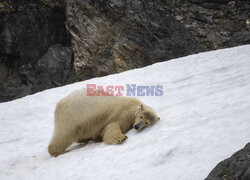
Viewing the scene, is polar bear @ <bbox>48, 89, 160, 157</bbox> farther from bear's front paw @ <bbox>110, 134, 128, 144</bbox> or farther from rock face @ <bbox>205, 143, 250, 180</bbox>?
rock face @ <bbox>205, 143, 250, 180</bbox>

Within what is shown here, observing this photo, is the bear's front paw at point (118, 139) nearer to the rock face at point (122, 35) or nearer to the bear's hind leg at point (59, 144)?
the bear's hind leg at point (59, 144)

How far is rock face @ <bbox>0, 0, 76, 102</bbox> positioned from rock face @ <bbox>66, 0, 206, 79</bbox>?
3765 mm

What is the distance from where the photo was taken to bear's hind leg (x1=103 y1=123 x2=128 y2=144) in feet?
14.6

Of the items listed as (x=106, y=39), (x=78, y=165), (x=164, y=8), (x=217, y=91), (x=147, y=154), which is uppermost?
(x=164, y=8)

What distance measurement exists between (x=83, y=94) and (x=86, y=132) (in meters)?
0.69

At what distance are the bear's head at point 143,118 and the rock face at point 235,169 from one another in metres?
2.37

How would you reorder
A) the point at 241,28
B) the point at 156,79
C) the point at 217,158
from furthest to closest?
the point at 241,28, the point at 156,79, the point at 217,158

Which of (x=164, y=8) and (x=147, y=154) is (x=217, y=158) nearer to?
(x=147, y=154)

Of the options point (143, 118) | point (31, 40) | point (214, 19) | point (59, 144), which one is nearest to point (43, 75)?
point (31, 40)

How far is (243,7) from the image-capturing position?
14.5m

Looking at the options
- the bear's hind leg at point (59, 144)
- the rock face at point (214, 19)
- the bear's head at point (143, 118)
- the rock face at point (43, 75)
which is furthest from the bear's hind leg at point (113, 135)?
the rock face at point (43, 75)

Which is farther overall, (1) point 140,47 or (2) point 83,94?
(1) point 140,47

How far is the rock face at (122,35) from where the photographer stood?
14648 mm

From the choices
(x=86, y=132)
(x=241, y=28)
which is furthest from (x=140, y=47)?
(x=86, y=132)
